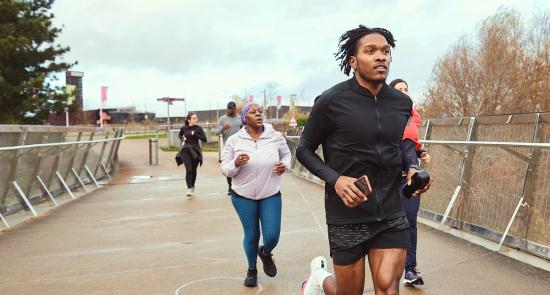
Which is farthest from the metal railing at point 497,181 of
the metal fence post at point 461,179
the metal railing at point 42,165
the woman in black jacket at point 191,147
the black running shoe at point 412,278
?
the metal railing at point 42,165

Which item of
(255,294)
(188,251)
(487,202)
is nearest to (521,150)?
(487,202)

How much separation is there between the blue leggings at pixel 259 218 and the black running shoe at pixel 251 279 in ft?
0.18

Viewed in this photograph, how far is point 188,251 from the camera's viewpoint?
20.8 ft

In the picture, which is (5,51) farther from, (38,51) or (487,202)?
(487,202)

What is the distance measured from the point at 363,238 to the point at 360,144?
523 millimetres

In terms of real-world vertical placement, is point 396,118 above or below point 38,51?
below

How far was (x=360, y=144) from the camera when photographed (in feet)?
9.71

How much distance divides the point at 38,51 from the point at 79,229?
64.2 feet

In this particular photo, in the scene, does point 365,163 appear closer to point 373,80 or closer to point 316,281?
point 373,80

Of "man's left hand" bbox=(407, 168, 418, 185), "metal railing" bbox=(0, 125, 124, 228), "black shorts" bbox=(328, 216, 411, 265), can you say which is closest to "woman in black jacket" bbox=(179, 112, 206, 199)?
"metal railing" bbox=(0, 125, 124, 228)

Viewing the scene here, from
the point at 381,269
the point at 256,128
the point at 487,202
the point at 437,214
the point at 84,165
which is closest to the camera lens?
the point at 381,269

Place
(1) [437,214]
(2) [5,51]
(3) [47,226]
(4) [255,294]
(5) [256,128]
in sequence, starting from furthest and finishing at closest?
(2) [5,51] → (3) [47,226] → (1) [437,214] → (5) [256,128] → (4) [255,294]

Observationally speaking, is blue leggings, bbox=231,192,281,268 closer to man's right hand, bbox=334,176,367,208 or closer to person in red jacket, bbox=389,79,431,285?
person in red jacket, bbox=389,79,431,285

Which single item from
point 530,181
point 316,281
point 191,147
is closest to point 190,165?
point 191,147
